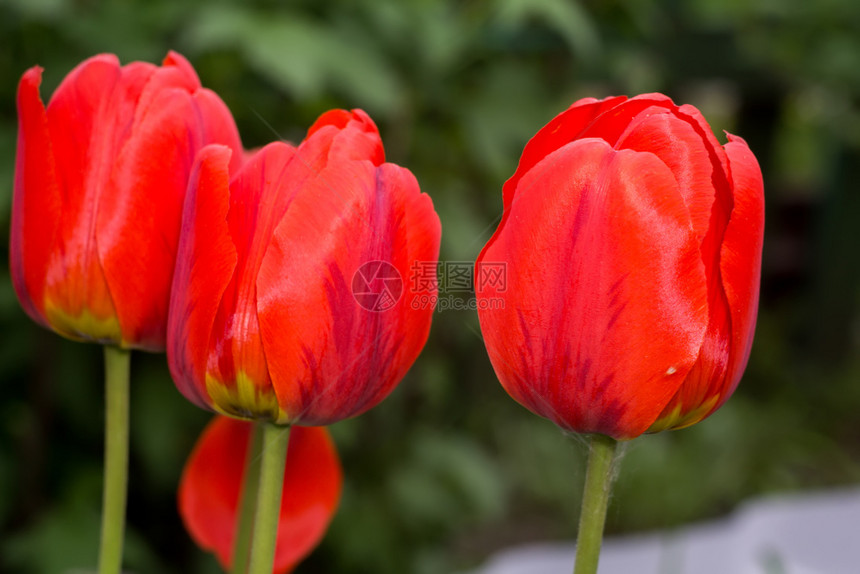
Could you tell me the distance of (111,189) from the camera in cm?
24

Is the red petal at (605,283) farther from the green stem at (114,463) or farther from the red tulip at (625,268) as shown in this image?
the green stem at (114,463)

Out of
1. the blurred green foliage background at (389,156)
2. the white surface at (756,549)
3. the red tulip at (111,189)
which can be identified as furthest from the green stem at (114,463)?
the white surface at (756,549)

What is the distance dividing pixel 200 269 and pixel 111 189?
0.05m

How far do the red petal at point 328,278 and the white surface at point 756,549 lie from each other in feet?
0.82

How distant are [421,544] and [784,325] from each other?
8.06 ft

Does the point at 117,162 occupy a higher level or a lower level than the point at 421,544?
higher

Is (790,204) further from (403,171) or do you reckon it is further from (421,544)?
(403,171)

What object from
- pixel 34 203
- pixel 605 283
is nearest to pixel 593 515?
pixel 605 283

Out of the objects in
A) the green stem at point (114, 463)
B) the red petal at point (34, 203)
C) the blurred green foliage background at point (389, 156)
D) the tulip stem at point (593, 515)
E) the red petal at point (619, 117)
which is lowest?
the blurred green foliage background at point (389, 156)

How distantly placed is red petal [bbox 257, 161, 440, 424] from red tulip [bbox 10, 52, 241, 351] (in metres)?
0.05

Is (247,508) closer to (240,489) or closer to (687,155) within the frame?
(240,489)

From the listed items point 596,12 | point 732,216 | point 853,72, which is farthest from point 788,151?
point 732,216

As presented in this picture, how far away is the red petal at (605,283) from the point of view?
0.19 metres

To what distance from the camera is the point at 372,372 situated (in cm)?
21
